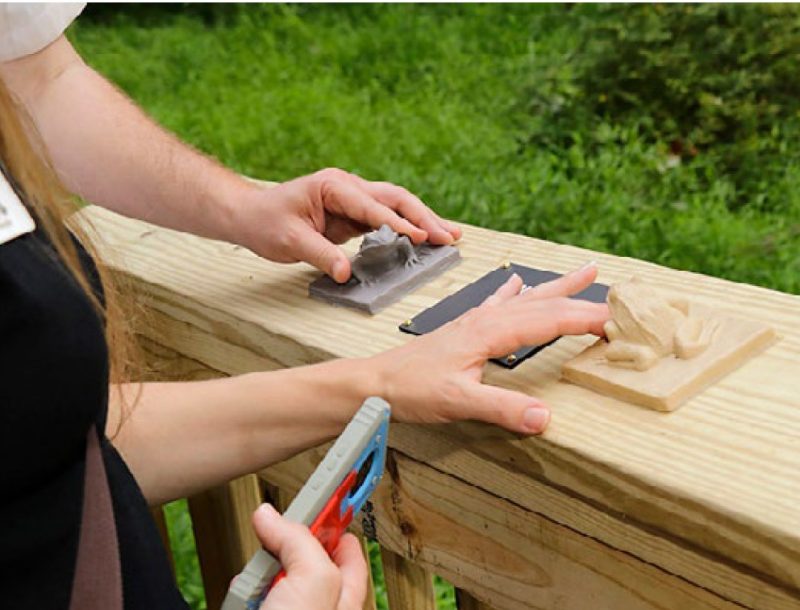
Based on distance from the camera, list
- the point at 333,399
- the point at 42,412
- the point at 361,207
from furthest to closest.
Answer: the point at 361,207 → the point at 333,399 → the point at 42,412

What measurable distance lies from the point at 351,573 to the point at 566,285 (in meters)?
0.38

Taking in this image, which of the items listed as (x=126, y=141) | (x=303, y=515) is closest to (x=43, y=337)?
(x=303, y=515)

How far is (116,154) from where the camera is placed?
163 cm

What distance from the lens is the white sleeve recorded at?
5.41 ft

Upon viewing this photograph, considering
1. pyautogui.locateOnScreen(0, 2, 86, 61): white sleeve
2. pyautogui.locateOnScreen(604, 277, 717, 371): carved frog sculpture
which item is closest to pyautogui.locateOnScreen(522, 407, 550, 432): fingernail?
pyautogui.locateOnScreen(604, 277, 717, 371): carved frog sculpture

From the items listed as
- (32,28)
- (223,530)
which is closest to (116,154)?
(32,28)

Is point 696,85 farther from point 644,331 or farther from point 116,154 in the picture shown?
point 644,331

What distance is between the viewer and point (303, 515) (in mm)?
1075

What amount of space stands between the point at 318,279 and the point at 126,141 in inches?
14.2

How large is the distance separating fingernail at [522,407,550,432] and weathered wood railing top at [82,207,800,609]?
0.01 metres

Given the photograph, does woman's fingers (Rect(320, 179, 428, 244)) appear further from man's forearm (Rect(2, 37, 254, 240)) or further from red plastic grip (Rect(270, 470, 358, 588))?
red plastic grip (Rect(270, 470, 358, 588))

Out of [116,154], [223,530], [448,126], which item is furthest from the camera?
[448,126]

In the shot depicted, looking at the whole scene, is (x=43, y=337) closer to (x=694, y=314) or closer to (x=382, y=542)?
(x=382, y=542)

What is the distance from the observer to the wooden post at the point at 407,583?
1471 millimetres
